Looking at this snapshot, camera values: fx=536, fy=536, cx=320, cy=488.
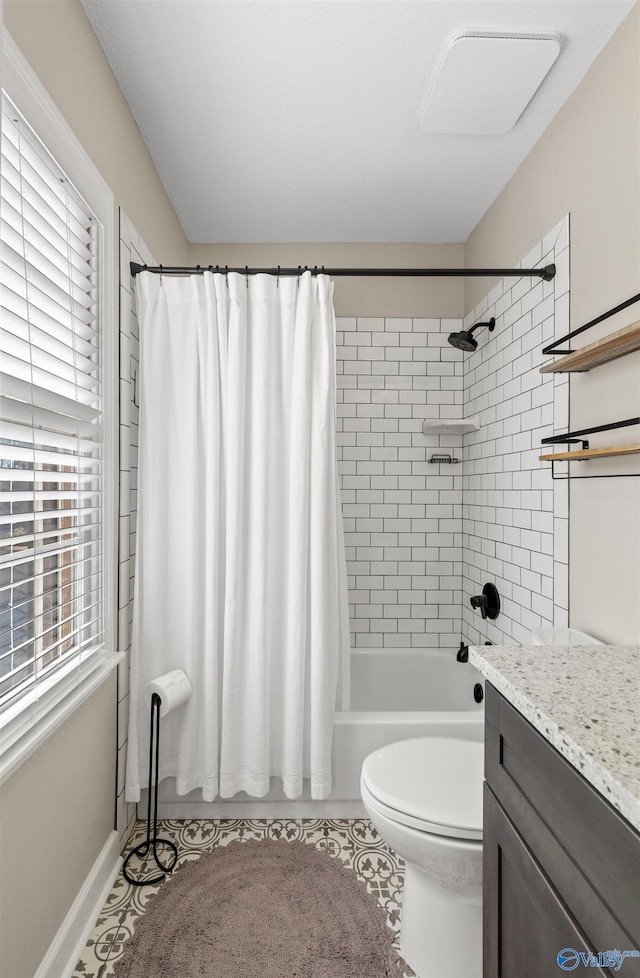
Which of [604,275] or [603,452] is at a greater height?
[604,275]

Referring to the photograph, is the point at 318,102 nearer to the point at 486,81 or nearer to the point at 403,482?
the point at 486,81

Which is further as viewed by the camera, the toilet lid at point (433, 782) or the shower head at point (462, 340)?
the shower head at point (462, 340)

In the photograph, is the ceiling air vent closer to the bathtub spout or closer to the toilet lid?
the toilet lid

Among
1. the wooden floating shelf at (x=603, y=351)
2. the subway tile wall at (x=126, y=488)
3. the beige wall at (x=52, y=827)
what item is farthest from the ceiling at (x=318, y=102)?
the beige wall at (x=52, y=827)

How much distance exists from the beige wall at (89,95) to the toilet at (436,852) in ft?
6.66

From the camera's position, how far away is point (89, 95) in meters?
1.57

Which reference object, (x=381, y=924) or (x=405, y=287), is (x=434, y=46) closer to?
(x=405, y=287)

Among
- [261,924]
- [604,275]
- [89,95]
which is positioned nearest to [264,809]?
[261,924]

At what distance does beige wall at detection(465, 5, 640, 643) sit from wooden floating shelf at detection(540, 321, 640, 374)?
0.13 feet

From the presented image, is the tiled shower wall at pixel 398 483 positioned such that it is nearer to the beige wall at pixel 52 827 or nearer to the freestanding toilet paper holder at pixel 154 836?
the freestanding toilet paper holder at pixel 154 836

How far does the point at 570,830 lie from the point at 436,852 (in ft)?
2.31

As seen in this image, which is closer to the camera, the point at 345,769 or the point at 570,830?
the point at 570,830

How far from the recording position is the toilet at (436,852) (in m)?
1.33

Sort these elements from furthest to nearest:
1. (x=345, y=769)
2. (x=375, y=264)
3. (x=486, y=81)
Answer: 1. (x=375, y=264)
2. (x=345, y=769)
3. (x=486, y=81)
